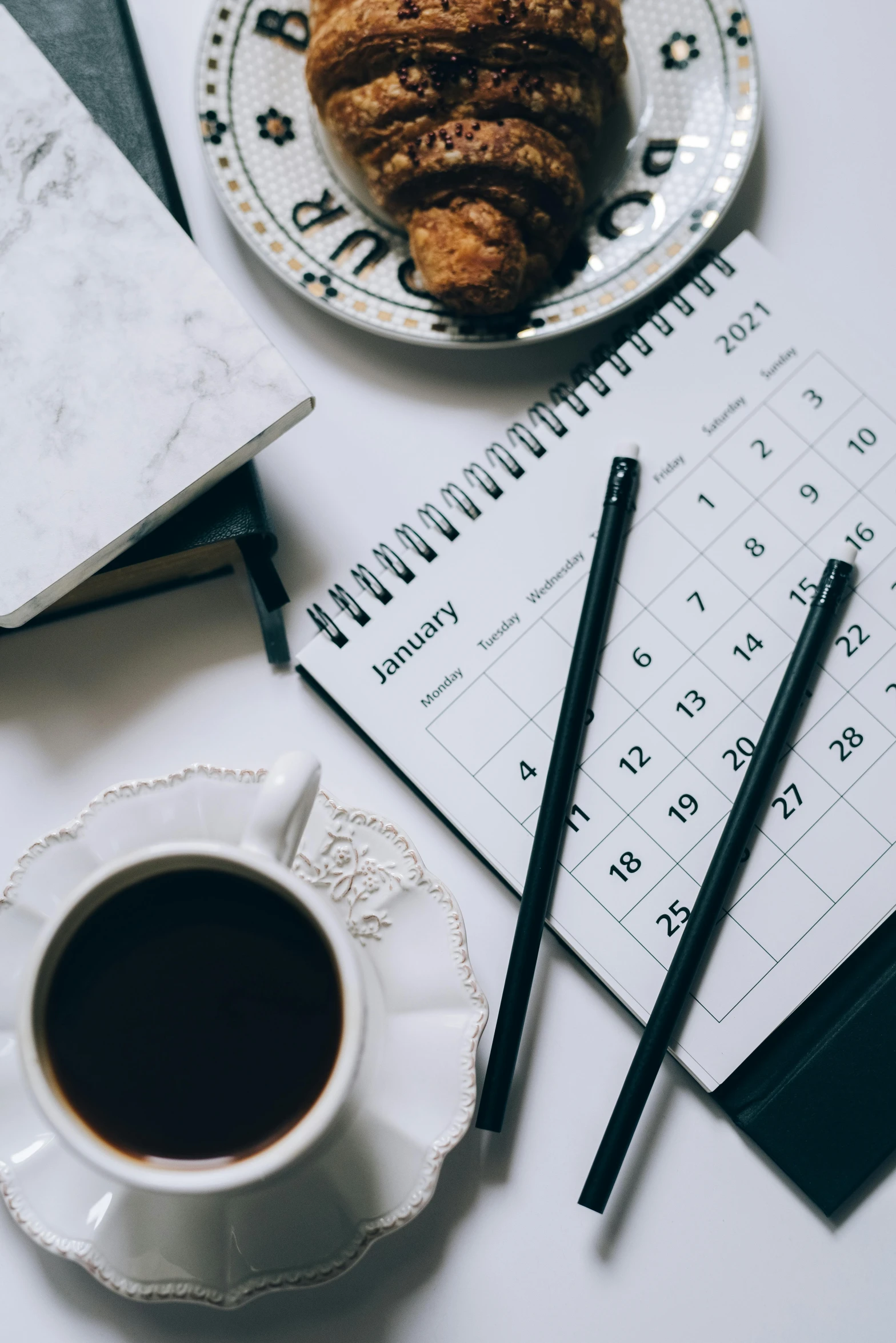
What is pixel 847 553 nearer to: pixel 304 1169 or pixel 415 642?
pixel 415 642

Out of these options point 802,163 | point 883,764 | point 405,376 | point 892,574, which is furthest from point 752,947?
point 802,163

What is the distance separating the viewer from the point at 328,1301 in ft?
1.76

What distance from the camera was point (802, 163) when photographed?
661mm

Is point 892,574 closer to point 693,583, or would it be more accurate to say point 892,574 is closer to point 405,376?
point 693,583

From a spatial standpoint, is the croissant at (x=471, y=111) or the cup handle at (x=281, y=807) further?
the croissant at (x=471, y=111)

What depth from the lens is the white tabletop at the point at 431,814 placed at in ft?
1.78

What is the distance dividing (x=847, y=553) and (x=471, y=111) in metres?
0.34

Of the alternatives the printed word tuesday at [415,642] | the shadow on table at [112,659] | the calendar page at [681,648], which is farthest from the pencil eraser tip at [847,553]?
the shadow on table at [112,659]

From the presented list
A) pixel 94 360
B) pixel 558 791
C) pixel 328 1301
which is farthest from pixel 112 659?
pixel 328 1301

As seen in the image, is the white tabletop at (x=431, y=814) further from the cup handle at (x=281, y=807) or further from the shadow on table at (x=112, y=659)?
the cup handle at (x=281, y=807)

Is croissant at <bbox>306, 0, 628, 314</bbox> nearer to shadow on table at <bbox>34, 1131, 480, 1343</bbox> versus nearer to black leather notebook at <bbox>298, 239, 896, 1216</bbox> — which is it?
black leather notebook at <bbox>298, 239, 896, 1216</bbox>

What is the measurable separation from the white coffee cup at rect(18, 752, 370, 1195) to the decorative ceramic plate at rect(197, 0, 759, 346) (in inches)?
12.9

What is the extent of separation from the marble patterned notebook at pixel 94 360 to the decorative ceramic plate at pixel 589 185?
9 centimetres

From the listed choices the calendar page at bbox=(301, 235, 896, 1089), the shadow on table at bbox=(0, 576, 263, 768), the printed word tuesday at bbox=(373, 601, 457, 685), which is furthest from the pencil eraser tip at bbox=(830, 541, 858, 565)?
the shadow on table at bbox=(0, 576, 263, 768)
